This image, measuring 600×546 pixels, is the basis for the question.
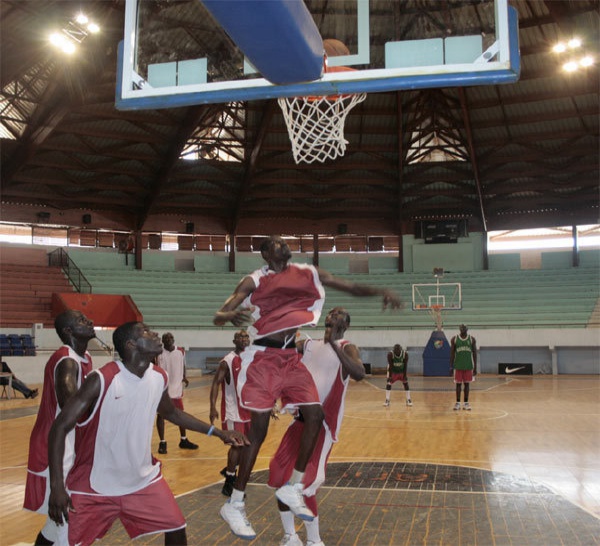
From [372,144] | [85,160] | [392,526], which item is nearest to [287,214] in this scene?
[372,144]

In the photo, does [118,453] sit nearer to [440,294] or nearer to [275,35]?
[275,35]

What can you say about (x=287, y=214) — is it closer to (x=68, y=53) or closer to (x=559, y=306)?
(x=559, y=306)

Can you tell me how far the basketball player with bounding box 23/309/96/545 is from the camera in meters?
4.29

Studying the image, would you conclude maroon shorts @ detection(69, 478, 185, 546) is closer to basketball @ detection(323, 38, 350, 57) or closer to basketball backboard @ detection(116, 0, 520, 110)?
basketball backboard @ detection(116, 0, 520, 110)

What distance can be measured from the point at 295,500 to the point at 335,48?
11.6 ft

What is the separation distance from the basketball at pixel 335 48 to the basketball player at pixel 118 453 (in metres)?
2.80

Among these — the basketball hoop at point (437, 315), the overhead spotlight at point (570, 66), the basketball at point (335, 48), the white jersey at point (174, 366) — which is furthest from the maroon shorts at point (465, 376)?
the overhead spotlight at point (570, 66)

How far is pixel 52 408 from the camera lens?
14.6ft

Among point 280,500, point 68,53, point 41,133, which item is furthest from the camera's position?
point 41,133

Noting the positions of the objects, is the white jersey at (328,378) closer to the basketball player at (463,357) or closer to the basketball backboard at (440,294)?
the basketball player at (463,357)

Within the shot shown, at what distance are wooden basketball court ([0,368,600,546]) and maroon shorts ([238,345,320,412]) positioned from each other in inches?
52.2

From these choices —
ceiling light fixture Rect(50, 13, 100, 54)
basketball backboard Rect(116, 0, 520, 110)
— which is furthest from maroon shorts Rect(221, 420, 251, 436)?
ceiling light fixture Rect(50, 13, 100, 54)

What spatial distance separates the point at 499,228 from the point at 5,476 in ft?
93.3

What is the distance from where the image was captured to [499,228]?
32.6 metres
